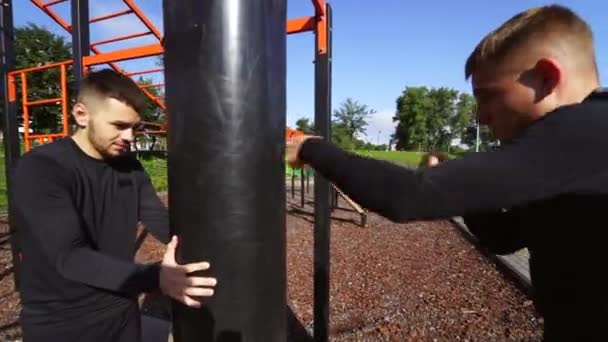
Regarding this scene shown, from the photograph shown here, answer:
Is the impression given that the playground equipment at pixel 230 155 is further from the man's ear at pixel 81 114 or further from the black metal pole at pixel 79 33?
the black metal pole at pixel 79 33

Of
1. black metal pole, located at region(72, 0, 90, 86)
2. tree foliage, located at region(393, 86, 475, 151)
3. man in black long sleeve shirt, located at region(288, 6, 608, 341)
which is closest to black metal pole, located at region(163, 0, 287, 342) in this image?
man in black long sleeve shirt, located at region(288, 6, 608, 341)

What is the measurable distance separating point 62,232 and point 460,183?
1.21 metres

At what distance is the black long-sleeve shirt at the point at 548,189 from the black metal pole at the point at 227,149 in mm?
173

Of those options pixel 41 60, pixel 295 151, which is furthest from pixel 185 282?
pixel 41 60

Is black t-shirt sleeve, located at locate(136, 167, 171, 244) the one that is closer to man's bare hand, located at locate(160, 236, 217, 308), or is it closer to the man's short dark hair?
the man's short dark hair

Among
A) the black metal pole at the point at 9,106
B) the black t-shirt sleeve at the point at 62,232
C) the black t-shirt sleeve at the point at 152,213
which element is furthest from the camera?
the black metal pole at the point at 9,106

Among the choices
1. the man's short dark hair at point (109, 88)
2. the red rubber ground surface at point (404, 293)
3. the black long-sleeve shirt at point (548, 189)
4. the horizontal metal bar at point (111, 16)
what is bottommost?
the red rubber ground surface at point (404, 293)

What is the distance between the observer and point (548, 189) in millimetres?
872

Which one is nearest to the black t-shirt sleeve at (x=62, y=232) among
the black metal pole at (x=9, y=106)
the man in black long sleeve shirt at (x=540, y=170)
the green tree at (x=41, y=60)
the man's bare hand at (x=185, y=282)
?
the man's bare hand at (x=185, y=282)

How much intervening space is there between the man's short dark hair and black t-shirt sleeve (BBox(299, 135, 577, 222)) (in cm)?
111

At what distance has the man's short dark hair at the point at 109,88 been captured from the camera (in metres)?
1.62

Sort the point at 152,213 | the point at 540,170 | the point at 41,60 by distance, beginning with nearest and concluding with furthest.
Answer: the point at 540,170 → the point at 152,213 → the point at 41,60

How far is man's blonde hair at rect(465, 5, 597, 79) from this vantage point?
97 cm

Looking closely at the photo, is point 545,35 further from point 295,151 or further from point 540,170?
point 295,151
